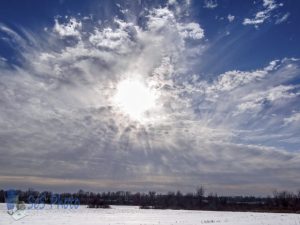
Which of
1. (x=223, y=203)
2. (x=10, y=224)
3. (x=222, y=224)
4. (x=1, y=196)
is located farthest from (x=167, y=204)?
(x=10, y=224)

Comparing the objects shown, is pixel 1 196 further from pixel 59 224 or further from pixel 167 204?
pixel 59 224

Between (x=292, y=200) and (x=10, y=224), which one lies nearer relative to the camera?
(x=10, y=224)

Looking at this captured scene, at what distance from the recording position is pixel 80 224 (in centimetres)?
3906

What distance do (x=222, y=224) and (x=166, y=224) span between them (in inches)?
264

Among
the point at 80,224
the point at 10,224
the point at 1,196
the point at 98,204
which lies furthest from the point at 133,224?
the point at 1,196

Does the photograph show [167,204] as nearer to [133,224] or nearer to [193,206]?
[193,206]

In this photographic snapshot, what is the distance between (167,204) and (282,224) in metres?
103

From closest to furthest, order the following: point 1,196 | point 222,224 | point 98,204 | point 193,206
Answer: point 222,224, point 98,204, point 193,206, point 1,196

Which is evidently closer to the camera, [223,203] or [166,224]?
[166,224]

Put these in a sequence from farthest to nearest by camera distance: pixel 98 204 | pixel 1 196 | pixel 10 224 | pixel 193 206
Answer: pixel 1 196
pixel 193 206
pixel 98 204
pixel 10 224

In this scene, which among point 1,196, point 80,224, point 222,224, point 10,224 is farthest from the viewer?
point 1,196

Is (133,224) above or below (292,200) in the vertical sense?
below

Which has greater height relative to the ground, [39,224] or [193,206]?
[193,206]

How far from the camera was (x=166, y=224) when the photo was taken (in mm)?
40469
